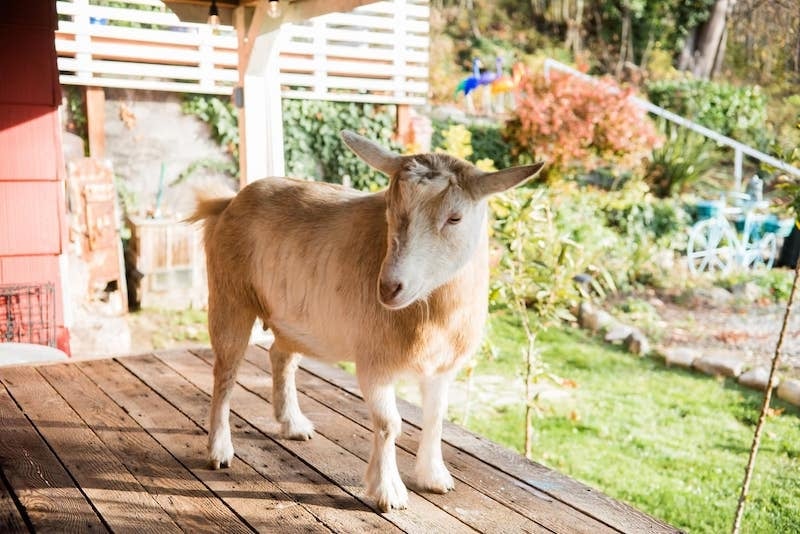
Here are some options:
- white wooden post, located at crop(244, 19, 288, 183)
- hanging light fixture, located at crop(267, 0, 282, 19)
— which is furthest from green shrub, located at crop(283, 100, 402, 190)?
hanging light fixture, located at crop(267, 0, 282, 19)

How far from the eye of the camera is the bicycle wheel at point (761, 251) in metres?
8.78

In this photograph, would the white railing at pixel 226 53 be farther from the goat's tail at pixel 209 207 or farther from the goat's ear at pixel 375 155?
the goat's ear at pixel 375 155

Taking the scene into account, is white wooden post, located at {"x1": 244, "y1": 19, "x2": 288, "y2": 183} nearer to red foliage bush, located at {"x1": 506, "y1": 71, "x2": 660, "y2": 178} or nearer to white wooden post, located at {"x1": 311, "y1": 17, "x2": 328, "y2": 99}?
white wooden post, located at {"x1": 311, "y1": 17, "x2": 328, "y2": 99}

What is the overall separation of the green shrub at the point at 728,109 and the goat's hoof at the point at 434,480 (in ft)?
35.5

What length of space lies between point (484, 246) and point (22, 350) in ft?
9.70

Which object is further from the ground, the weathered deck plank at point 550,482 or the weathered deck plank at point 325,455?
the weathered deck plank at point 325,455

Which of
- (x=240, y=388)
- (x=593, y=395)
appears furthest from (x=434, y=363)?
(x=593, y=395)

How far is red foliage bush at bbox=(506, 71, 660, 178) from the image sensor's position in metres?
8.95

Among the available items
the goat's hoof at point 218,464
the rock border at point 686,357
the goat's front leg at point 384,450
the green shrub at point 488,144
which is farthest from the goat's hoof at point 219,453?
the green shrub at point 488,144

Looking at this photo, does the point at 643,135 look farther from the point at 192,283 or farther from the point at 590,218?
the point at 192,283

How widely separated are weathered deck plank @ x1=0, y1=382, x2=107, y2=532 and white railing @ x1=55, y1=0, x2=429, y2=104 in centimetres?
421

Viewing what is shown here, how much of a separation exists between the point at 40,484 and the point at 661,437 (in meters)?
3.89

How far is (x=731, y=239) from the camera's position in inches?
350

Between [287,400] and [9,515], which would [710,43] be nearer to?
[287,400]
